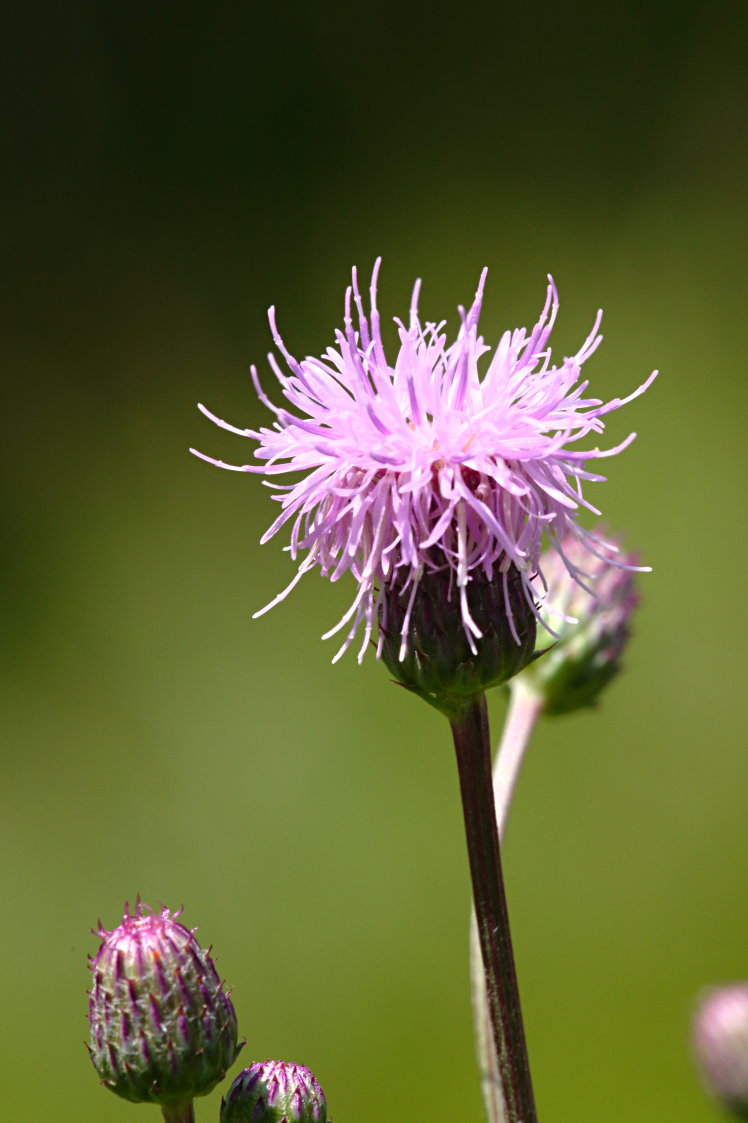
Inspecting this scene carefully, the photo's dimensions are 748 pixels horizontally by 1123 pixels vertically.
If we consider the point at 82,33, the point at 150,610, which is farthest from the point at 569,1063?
the point at 82,33

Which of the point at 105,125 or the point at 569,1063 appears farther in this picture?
the point at 105,125

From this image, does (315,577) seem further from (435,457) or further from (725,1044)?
(435,457)

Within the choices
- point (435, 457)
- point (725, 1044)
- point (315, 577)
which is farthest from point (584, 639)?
point (315, 577)

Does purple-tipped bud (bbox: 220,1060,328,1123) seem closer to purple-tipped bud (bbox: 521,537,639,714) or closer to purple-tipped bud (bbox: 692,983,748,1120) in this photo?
purple-tipped bud (bbox: 692,983,748,1120)

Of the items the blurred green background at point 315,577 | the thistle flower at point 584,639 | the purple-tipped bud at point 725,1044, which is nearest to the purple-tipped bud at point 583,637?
the thistle flower at point 584,639

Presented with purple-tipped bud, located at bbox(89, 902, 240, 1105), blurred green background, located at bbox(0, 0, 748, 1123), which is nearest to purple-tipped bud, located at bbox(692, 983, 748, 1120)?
purple-tipped bud, located at bbox(89, 902, 240, 1105)

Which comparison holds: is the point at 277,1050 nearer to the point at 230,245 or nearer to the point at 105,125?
the point at 230,245

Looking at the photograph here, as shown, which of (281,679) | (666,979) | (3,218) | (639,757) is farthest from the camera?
(3,218)
